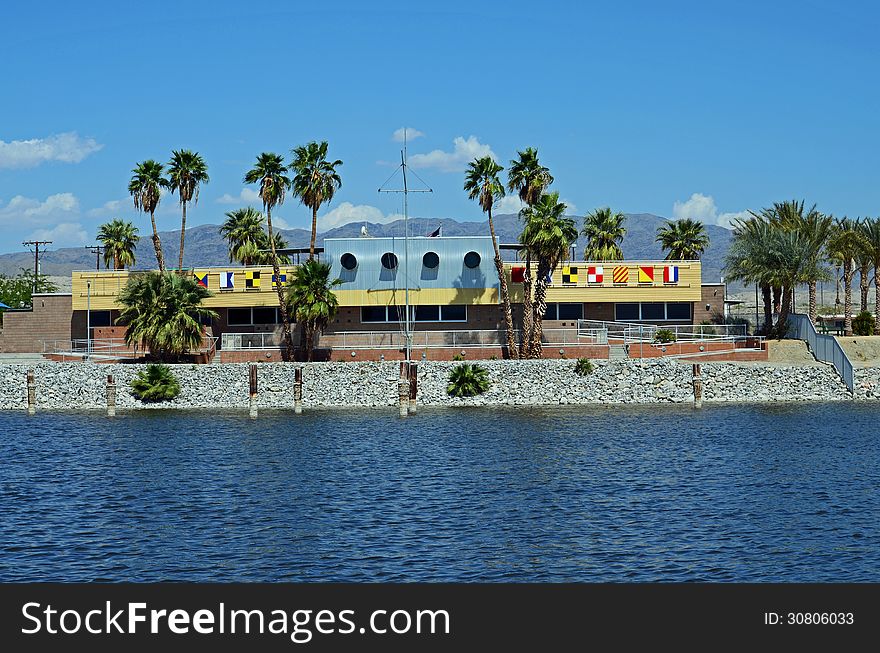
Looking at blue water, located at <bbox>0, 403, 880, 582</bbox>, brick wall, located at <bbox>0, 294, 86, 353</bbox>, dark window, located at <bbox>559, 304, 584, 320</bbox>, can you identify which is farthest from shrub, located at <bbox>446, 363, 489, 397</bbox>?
brick wall, located at <bbox>0, 294, 86, 353</bbox>

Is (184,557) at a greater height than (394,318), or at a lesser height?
lesser

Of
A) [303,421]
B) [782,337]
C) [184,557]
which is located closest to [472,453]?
[303,421]

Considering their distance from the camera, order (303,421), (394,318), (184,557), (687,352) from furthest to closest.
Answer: (394,318), (687,352), (303,421), (184,557)

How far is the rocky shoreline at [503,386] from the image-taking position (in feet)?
213

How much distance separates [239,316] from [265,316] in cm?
185

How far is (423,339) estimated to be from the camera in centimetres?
6994

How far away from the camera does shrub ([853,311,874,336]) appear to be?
3004 inches

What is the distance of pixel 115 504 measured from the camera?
35125 mm

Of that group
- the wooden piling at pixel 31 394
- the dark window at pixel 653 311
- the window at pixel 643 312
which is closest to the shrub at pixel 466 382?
the window at pixel 643 312

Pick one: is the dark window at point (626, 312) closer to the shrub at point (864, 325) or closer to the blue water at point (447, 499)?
the shrub at point (864, 325)

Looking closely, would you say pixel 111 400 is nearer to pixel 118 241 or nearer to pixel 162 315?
pixel 162 315

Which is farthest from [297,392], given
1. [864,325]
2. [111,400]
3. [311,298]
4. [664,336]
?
[864,325]

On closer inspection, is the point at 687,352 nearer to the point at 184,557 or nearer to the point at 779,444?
the point at 779,444
